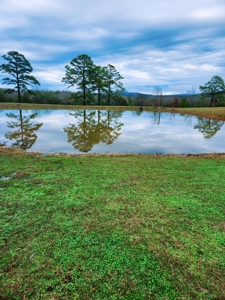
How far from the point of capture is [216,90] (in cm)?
3512

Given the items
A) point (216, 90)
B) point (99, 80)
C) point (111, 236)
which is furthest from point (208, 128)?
point (216, 90)

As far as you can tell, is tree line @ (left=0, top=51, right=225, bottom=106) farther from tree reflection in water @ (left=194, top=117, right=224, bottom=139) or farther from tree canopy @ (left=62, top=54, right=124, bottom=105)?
tree reflection in water @ (left=194, top=117, right=224, bottom=139)

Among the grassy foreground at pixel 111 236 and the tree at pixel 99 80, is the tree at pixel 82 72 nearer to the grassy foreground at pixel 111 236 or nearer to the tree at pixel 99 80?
the tree at pixel 99 80

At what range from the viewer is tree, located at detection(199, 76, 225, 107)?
34688 mm

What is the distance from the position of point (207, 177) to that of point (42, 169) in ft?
10.7

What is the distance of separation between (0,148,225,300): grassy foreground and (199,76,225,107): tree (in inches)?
1495

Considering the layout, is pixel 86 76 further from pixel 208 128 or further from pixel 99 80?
pixel 208 128

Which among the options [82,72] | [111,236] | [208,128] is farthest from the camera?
[82,72]

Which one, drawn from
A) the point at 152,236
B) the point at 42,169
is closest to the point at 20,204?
the point at 42,169

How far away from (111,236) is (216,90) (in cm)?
4055

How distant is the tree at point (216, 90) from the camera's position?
34.7 metres

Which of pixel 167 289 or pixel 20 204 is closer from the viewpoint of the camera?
pixel 167 289

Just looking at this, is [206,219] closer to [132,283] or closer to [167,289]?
[167,289]

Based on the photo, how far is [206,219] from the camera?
7.27 feet
